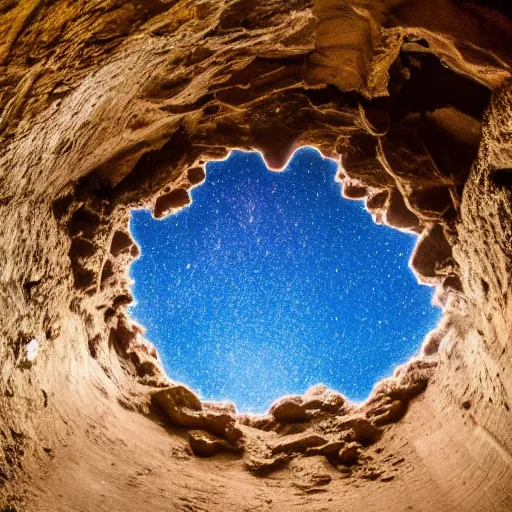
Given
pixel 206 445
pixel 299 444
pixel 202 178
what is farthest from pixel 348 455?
pixel 202 178

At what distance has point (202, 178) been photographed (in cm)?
819

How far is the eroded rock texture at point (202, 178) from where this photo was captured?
372 centimetres

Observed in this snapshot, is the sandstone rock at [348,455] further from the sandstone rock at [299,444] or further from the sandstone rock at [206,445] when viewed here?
the sandstone rock at [206,445]

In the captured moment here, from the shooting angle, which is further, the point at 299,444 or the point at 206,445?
the point at 299,444

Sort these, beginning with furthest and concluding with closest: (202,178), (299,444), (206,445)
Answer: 1. (202,178)
2. (299,444)
3. (206,445)

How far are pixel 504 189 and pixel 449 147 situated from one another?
66.1 inches

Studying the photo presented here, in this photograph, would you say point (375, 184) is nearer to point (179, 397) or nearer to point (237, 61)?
point (237, 61)

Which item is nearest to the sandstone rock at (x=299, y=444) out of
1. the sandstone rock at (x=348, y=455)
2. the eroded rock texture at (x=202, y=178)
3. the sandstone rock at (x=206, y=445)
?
the eroded rock texture at (x=202, y=178)

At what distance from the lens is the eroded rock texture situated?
12.2ft

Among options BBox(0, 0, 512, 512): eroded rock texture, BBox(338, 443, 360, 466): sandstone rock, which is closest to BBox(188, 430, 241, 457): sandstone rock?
BBox(0, 0, 512, 512): eroded rock texture

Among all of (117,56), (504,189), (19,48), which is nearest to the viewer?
(19,48)

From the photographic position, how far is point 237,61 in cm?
555

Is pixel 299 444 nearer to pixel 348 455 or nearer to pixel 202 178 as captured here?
pixel 348 455

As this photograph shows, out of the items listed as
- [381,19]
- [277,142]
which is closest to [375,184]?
[277,142]
